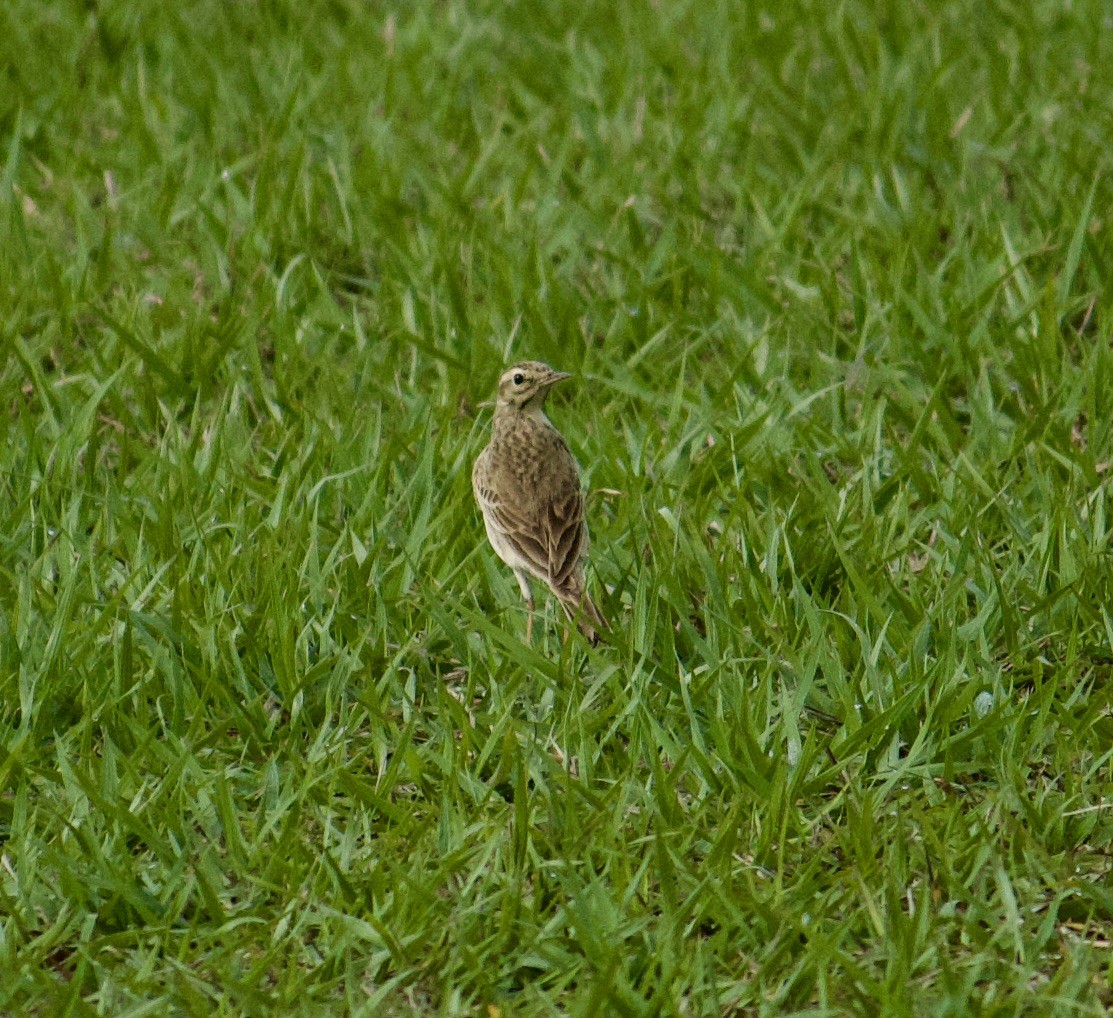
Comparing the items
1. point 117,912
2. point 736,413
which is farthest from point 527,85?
point 117,912

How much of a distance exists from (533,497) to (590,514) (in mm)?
715

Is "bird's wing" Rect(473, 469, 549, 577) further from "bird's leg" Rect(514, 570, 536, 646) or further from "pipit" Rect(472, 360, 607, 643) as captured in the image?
"bird's leg" Rect(514, 570, 536, 646)

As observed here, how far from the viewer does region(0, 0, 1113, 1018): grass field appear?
176 inches

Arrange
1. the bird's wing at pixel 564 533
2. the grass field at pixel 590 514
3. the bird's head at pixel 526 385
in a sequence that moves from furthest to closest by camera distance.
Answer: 1. the bird's head at pixel 526 385
2. the bird's wing at pixel 564 533
3. the grass field at pixel 590 514

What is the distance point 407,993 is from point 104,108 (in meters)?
5.82

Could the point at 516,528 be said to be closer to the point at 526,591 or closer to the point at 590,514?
the point at 526,591

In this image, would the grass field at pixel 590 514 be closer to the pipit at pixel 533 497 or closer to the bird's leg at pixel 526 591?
the bird's leg at pixel 526 591

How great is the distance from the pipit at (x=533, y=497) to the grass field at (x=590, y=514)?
0.15 metres

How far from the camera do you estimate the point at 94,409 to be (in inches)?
261

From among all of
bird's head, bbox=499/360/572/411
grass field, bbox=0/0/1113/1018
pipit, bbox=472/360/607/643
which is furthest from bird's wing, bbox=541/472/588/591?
bird's head, bbox=499/360/572/411

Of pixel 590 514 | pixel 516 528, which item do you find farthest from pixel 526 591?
pixel 590 514

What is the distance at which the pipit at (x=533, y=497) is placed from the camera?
5453 mm

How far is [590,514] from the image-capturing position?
6.23 metres

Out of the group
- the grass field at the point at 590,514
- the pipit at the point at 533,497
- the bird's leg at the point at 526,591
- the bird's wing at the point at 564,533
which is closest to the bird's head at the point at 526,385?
the pipit at the point at 533,497
